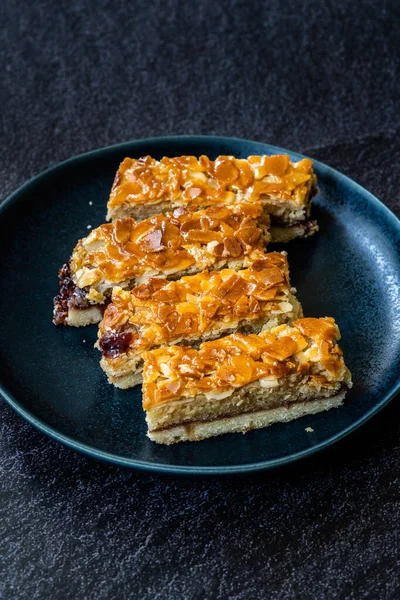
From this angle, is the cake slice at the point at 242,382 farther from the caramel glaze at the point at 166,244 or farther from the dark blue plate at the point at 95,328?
the caramel glaze at the point at 166,244

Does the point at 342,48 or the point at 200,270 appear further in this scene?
the point at 342,48

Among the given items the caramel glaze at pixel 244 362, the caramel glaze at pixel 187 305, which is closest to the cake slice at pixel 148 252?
the caramel glaze at pixel 187 305

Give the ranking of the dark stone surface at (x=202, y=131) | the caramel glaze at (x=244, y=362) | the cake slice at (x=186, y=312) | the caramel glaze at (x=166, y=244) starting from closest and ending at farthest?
the dark stone surface at (x=202, y=131), the caramel glaze at (x=244, y=362), the cake slice at (x=186, y=312), the caramel glaze at (x=166, y=244)

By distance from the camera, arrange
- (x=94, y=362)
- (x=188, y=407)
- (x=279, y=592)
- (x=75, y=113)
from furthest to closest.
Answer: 1. (x=75, y=113)
2. (x=94, y=362)
3. (x=188, y=407)
4. (x=279, y=592)

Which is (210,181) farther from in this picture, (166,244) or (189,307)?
(189,307)

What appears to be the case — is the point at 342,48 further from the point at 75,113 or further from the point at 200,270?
the point at 200,270

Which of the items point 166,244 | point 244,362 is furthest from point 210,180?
point 244,362

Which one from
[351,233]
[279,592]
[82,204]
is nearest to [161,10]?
[82,204]
